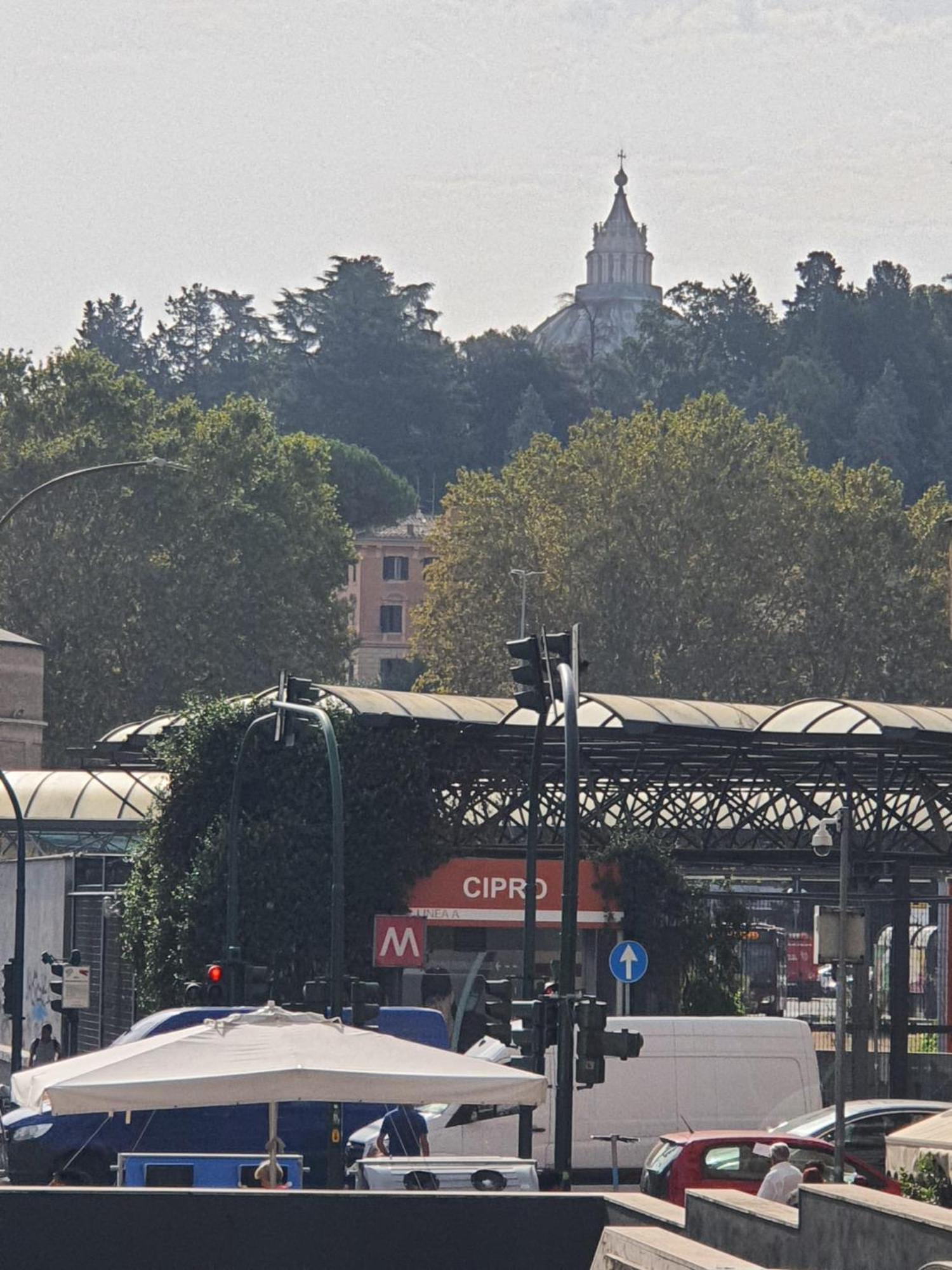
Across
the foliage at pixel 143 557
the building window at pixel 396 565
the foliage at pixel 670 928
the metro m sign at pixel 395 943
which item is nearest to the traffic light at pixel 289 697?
the metro m sign at pixel 395 943

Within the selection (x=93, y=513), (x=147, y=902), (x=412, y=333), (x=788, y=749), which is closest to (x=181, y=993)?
(x=147, y=902)

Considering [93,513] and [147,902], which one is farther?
[93,513]

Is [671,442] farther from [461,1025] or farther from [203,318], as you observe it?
[203,318]

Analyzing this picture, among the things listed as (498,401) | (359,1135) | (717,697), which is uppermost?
(498,401)

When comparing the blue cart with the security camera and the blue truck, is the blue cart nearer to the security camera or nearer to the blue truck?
the blue truck

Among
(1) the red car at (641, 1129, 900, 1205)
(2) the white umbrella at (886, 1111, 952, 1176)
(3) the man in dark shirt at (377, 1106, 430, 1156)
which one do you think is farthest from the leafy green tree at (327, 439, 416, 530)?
(2) the white umbrella at (886, 1111, 952, 1176)

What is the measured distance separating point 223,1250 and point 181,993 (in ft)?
78.2

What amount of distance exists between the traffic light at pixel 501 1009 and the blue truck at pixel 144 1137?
1.66 meters

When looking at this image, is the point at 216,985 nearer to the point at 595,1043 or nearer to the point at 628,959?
the point at 628,959

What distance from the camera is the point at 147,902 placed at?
3644cm

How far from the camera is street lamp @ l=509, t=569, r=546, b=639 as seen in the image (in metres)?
79.6

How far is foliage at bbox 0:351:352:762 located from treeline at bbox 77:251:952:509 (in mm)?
66012

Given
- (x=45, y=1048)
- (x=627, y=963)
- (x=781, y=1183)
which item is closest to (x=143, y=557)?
(x=45, y=1048)

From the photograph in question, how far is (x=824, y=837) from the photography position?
35.8 m
